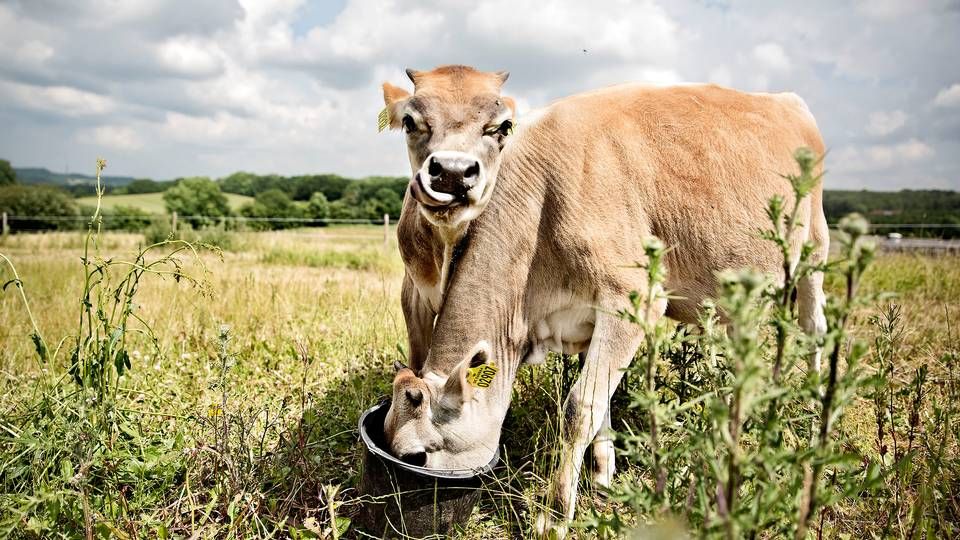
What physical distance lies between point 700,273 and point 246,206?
67.8m

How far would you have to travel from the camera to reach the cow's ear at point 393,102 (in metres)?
3.38

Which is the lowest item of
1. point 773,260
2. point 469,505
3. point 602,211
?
point 469,505

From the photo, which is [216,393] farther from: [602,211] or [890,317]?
[890,317]

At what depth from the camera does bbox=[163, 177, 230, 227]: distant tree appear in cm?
5703

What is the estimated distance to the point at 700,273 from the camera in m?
3.38

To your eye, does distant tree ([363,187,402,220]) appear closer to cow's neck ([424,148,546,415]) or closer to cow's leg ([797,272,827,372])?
cow's leg ([797,272,827,372])

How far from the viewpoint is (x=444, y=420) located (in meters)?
2.94

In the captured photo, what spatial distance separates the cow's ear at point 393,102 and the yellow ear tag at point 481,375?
151cm

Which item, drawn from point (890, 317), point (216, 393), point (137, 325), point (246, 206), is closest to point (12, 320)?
point (137, 325)

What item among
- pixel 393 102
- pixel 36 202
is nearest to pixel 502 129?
pixel 393 102

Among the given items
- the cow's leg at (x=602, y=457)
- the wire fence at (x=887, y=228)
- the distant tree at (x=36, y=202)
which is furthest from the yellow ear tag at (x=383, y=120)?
the distant tree at (x=36, y=202)

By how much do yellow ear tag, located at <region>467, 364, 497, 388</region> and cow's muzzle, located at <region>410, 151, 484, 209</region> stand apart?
0.83 m

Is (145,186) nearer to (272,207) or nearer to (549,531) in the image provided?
(272,207)

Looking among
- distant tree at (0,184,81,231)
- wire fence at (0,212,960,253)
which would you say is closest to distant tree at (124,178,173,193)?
distant tree at (0,184,81,231)
